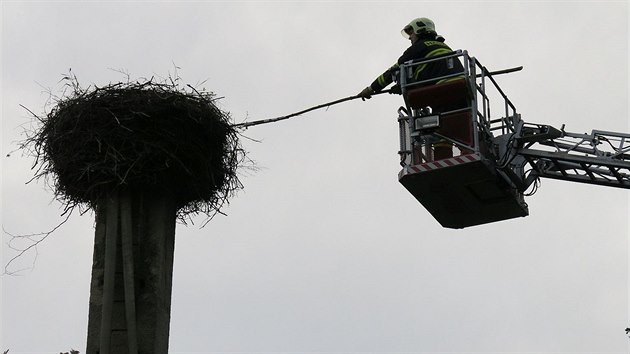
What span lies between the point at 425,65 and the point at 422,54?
0.36 m

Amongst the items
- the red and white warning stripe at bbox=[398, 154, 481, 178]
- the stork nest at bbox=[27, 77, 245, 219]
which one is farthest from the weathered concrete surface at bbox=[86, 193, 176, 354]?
the red and white warning stripe at bbox=[398, 154, 481, 178]

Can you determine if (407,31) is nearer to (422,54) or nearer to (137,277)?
(422,54)

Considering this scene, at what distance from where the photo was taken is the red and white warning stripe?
35.8 ft

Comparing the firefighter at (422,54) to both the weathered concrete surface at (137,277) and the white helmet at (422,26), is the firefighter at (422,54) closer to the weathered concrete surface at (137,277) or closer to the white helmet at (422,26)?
the white helmet at (422,26)

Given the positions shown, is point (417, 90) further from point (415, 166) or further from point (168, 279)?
point (168, 279)

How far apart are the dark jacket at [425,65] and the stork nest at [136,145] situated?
1969 millimetres

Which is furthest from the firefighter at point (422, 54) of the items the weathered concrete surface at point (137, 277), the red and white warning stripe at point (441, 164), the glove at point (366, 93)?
the weathered concrete surface at point (137, 277)

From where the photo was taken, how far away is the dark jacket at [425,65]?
11.4m

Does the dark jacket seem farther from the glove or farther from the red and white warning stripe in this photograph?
the red and white warning stripe

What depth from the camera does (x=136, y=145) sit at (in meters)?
9.96

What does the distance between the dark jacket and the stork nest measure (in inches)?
77.5

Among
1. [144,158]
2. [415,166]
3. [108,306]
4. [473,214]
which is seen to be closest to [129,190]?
[144,158]

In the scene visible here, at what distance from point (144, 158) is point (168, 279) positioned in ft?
3.67

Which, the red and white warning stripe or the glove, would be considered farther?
the glove
